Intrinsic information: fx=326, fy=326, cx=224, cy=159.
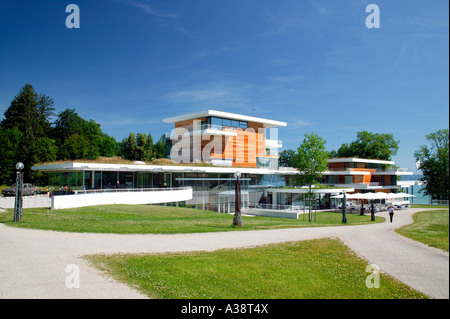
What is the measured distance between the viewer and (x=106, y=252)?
10836 millimetres

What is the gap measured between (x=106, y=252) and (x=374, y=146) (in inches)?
3168

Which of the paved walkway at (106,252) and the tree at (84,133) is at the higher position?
the tree at (84,133)

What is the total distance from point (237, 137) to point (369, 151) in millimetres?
43332

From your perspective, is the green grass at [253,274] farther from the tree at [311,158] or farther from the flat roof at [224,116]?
the flat roof at [224,116]

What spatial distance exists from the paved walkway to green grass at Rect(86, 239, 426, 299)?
0.47 m

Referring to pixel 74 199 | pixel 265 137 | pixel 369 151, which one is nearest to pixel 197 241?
pixel 74 199

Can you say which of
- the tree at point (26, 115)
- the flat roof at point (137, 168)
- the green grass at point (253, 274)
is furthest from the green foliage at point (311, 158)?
the tree at point (26, 115)

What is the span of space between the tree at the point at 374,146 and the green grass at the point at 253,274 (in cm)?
7550

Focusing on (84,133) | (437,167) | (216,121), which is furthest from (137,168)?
(84,133)

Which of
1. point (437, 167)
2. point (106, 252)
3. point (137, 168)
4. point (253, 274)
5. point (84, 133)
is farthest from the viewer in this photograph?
point (84, 133)

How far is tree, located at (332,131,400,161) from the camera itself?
7869cm

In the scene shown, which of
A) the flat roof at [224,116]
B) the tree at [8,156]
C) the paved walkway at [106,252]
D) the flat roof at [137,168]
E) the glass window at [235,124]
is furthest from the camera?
the tree at [8,156]

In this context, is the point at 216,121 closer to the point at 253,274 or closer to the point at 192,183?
the point at 192,183

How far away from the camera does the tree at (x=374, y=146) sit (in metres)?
78.7
